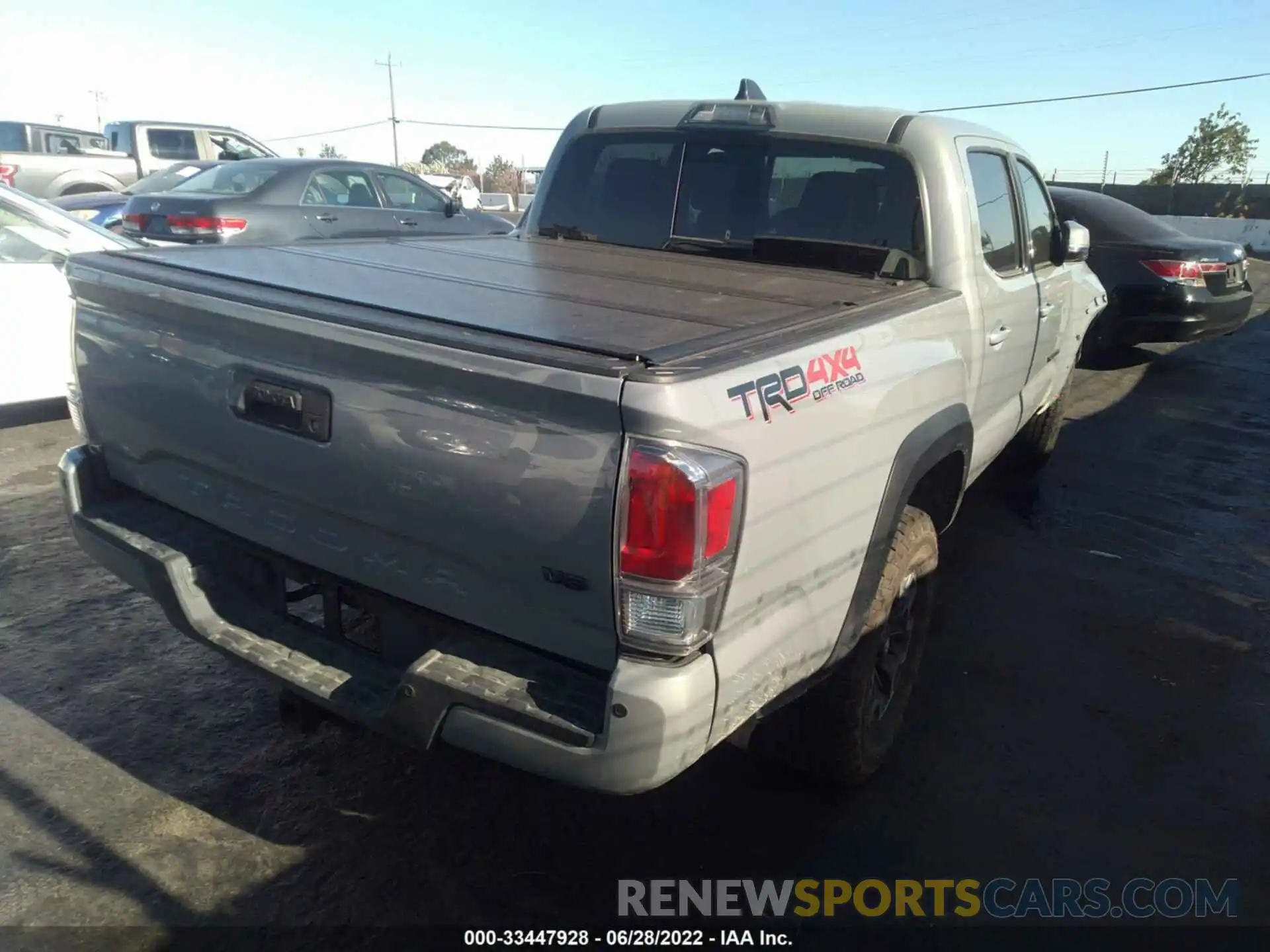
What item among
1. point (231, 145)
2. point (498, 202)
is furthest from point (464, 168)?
point (231, 145)

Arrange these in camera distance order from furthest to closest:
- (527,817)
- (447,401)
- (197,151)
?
(197,151) < (527,817) < (447,401)

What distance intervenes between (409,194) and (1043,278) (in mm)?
7708

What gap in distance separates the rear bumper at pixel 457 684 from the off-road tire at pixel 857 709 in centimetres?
74

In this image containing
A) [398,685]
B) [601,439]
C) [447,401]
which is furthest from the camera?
[398,685]

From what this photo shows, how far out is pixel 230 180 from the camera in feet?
30.0

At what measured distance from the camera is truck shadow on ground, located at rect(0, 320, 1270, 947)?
2.47 metres

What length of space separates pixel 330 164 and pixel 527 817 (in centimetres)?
835

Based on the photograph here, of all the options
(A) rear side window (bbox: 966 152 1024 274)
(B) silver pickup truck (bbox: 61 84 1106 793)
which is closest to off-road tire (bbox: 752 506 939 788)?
(B) silver pickup truck (bbox: 61 84 1106 793)

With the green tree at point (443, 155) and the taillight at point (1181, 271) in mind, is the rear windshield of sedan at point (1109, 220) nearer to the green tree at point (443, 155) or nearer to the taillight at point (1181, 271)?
the taillight at point (1181, 271)

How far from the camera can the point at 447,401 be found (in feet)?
6.35

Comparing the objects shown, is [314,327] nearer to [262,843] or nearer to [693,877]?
[262,843]

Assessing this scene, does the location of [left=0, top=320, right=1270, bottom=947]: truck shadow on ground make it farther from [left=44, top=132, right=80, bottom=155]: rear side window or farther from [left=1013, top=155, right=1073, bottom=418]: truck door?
[left=44, top=132, right=80, bottom=155]: rear side window

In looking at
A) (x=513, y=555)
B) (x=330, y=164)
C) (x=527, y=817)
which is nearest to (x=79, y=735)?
(x=527, y=817)

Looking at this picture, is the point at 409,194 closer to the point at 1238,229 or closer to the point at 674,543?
the point at 674,543
